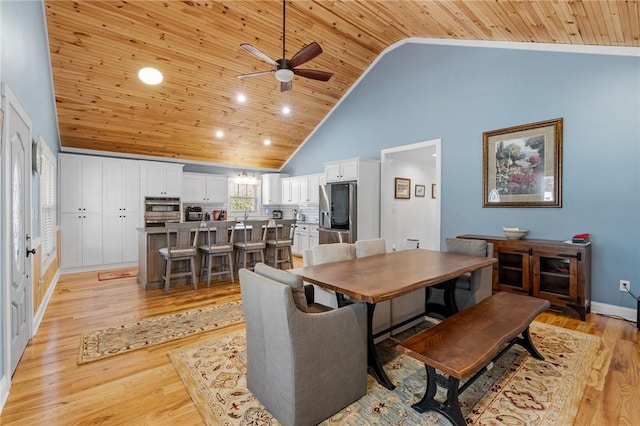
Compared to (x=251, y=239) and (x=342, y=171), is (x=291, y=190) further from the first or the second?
(x=251, y=239)

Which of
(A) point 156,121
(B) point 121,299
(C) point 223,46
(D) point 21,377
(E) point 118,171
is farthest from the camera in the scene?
(E) point 118,171

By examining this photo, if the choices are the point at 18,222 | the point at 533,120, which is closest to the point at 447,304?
the point at 533,120

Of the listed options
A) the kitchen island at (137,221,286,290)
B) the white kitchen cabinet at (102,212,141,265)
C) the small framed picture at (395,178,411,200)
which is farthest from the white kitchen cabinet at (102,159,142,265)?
the small framed picture at (395,178,411,200)

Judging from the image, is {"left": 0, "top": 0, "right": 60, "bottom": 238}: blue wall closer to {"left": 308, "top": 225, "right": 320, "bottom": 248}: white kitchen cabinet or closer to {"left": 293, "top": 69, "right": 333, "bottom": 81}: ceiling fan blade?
{"left": 293, "top": 69, "right": 333, "bottom": 81}: ceiling fan blade

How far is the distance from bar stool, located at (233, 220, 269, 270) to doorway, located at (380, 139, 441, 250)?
7.58 feet

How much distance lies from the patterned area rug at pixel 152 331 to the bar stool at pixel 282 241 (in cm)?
174

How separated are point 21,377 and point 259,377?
1805 mm

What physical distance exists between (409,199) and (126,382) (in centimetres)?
551

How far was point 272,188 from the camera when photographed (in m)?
8.17

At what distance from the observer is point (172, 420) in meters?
1.72

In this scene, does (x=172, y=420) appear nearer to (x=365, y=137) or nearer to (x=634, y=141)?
(x=634, y=141)

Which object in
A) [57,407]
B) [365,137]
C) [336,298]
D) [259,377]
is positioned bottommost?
[57,407]

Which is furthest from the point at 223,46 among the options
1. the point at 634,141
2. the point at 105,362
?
the point at 634,141

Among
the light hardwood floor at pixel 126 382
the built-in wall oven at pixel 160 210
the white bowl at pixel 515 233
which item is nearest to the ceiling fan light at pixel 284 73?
the light hardwood floor at pixel 126 382
